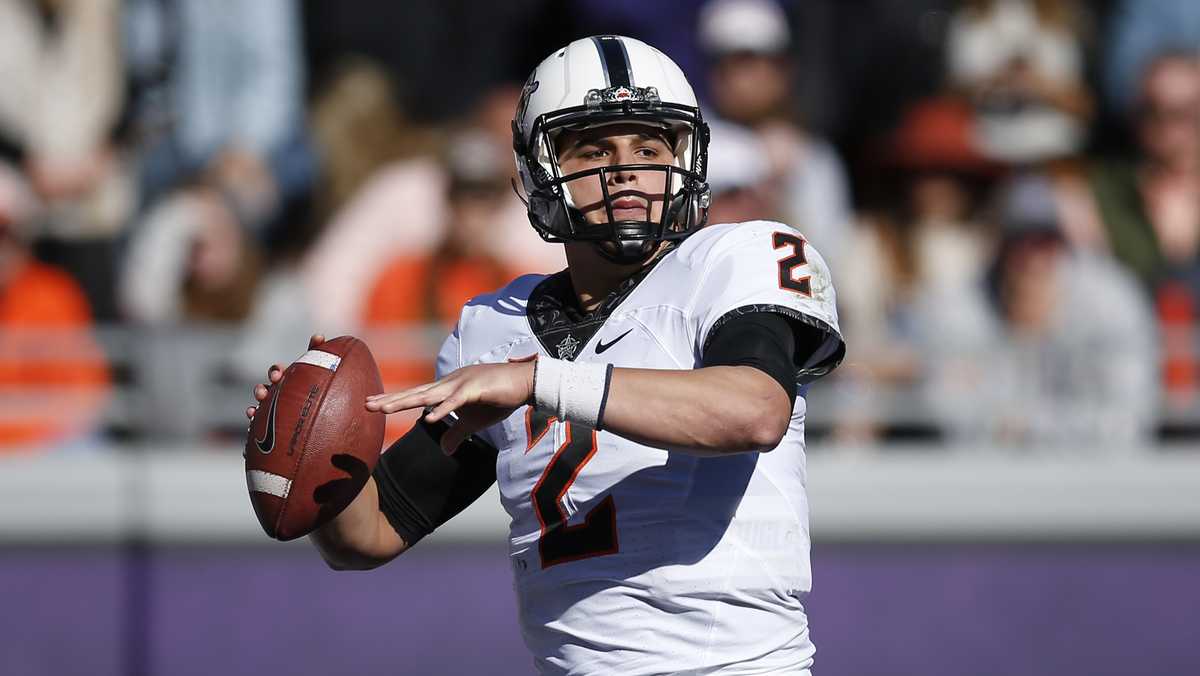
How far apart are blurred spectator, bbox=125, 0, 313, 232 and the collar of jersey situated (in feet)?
11.1

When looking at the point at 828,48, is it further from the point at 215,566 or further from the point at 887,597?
the point at 215,566

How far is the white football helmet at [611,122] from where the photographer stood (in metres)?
2.82

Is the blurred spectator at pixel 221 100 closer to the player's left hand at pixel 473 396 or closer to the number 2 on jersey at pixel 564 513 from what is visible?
the number 2 on jersey at pixel 564 513

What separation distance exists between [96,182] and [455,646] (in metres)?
2.21

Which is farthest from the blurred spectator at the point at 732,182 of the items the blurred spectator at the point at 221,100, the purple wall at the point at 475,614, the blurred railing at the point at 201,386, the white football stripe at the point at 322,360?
the white football stripe at the point at 322,360

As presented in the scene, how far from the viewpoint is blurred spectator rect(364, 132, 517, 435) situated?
5809 mm

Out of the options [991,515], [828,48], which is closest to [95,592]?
[991,515]

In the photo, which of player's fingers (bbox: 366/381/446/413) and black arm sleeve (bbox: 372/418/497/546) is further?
black arm sleeve (bbox: 372/418/497/546)

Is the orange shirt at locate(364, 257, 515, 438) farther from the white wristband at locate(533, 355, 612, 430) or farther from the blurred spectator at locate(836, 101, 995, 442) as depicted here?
the white wristband at locate(533, 355, 612, 430)

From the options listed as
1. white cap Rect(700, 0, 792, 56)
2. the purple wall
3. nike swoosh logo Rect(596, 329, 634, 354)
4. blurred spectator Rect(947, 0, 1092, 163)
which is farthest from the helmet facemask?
blurred spectator Rect(947, 0, 1092, 163)

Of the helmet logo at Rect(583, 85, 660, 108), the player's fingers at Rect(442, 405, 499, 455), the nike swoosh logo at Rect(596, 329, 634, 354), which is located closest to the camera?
the player's fingers at Rect(442, 405, 499, 455)

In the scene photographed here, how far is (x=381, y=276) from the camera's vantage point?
19.8 feet

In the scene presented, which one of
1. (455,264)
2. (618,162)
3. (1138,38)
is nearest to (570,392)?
(618,162)

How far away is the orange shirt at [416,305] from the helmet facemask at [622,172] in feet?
→ 9.31
